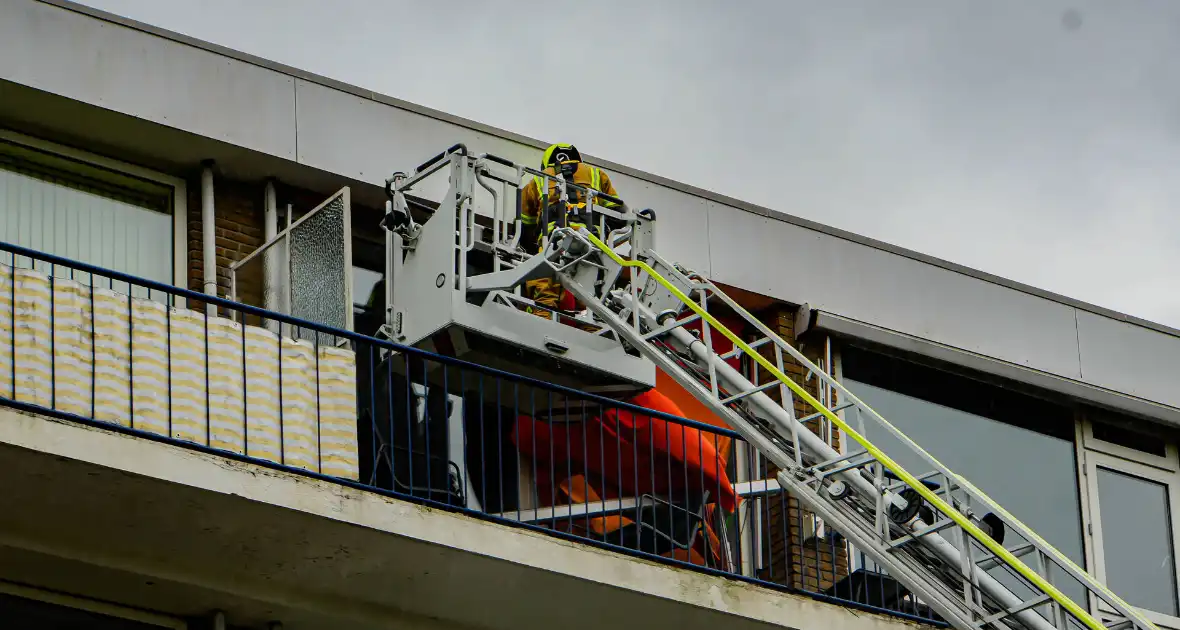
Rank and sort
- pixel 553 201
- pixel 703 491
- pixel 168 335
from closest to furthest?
1. pixel 168 335
2. pixel 703 491
3. pixel 553 201

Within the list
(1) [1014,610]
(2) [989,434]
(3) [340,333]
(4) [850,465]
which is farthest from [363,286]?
(2) [989,434]

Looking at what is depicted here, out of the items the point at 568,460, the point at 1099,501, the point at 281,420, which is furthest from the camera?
the point at 1099,501

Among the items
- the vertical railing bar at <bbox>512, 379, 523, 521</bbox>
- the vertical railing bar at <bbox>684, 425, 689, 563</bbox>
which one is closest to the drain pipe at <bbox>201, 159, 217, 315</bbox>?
the vertical railing bar at <bbox>512, 379, 523, 521</bbox>

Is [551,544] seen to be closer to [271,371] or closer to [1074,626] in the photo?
[271,371]

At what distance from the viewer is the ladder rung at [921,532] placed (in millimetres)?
13719

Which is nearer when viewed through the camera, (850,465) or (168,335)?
(168,335)

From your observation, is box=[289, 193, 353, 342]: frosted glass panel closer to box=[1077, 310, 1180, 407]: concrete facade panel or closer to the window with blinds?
the window with blinds

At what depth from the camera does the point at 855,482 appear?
14.2 meters

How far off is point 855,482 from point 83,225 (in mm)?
5280

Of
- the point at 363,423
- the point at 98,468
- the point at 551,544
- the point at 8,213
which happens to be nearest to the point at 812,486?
the point at 551,544

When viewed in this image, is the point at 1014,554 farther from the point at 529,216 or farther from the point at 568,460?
the point at 529,216

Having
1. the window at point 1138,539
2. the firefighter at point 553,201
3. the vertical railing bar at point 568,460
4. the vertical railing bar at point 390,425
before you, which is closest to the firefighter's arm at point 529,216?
the firefighter at point 553,201

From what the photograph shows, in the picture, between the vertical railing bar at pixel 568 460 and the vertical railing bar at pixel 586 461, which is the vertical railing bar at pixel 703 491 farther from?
the vertical railing bar at pixel 568 460

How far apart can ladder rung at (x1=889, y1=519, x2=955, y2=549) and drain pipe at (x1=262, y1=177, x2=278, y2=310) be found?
4.43 m
